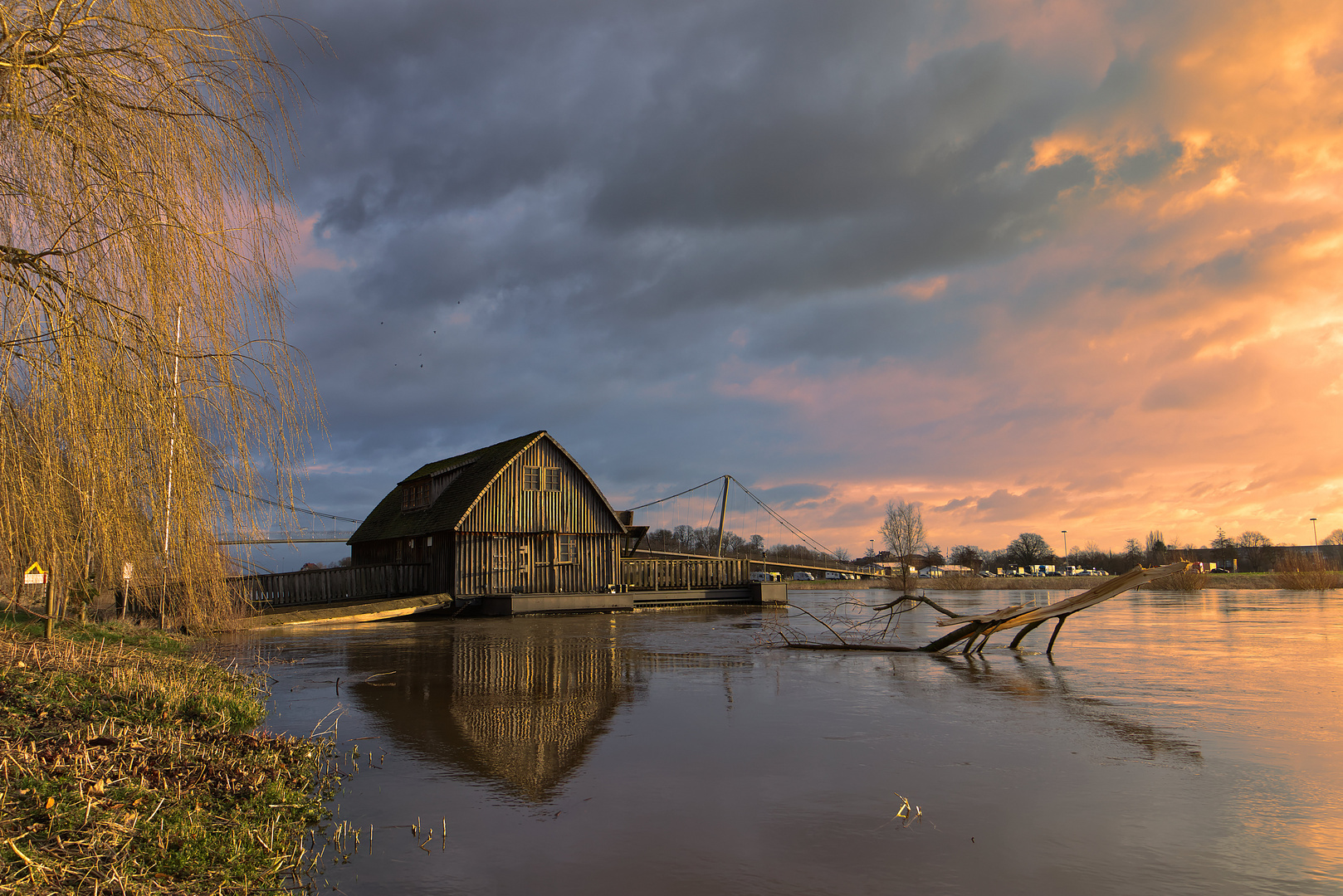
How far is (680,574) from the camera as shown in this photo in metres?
41.9

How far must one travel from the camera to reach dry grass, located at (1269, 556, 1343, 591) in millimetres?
52375

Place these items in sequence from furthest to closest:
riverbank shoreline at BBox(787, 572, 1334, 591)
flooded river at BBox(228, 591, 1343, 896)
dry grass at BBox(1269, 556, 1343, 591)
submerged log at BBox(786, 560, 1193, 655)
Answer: riverbank shoreline at BBox(787, 572, 1334, 591)
dry grass at BBox(1269, 556, 1343, 591)
submerged log at BBox(786, 560, 1193, 655)
flooded river at BBox(228, 591, 1343, 896)

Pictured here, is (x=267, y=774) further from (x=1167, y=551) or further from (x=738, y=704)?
(x=1167, y=551)

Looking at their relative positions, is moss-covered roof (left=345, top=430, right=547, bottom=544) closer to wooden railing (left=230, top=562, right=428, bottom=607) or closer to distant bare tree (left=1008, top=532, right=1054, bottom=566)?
wooden railing (left=230, top=562, right=428, bottom=607)

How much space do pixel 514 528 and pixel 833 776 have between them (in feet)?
94.0

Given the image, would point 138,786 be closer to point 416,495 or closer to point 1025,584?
point 416,495

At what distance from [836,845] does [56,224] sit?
6.63 meters

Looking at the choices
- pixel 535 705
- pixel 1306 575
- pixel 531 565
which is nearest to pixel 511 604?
pixel 531 565

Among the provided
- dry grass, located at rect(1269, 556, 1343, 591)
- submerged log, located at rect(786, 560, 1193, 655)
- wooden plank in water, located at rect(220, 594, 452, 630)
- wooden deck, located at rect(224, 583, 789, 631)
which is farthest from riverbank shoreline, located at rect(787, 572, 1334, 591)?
submerged log, located at rect(786, 560, 1193, 655)

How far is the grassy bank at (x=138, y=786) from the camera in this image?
3.97 meters

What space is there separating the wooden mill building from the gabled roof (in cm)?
6

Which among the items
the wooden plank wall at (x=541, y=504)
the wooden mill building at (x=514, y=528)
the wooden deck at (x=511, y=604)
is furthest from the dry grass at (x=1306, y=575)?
the wooden plank wall at (x=541, y=504)

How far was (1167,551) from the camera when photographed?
97750 millimetres

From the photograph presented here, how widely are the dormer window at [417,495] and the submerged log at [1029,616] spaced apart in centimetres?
2573
